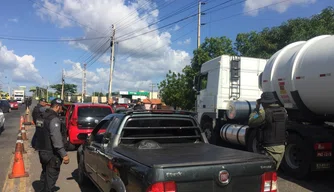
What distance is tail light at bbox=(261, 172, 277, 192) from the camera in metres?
3.48

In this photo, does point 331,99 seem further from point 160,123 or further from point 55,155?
point 55,155

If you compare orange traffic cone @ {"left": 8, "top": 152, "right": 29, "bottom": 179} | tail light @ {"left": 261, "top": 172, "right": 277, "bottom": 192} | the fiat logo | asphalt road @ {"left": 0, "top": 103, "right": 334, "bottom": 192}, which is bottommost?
asphalt road @ {"left": 0, "top": 103, "right": 334, "bottom": 192}

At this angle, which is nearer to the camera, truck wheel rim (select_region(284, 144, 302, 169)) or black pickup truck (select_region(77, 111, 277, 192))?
black pickup truck (select_region(77, 111, 277, 192))

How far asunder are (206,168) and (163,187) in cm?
49

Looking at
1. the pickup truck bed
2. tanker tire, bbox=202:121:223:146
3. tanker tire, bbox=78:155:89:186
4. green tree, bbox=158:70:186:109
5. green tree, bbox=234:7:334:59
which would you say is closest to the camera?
the pickup truck bed

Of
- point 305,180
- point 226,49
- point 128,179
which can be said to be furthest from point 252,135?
point 226,49

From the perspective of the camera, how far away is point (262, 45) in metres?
22.1

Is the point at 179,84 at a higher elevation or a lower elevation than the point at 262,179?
higher

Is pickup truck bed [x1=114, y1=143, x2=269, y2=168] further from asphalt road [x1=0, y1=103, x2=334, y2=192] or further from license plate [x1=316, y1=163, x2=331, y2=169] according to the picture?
→ license plate [x1=316, y1=163, x2=331, y2=169]

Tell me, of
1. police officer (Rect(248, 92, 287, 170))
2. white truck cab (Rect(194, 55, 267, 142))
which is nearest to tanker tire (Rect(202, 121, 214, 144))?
white truck cab (Rect(194, 55, 267, 142))

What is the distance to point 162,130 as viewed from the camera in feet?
16.8

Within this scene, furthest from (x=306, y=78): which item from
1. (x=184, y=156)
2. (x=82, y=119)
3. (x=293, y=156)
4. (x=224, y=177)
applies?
(x=82, y=119)

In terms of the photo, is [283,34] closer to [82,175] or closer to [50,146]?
[82,175]

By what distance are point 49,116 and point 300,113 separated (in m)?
5.80
